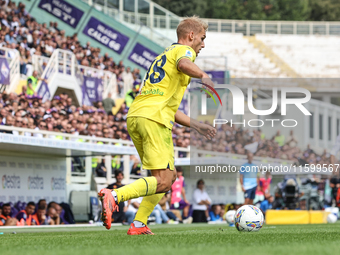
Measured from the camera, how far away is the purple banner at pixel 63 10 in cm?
2723

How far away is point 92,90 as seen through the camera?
74.5ft

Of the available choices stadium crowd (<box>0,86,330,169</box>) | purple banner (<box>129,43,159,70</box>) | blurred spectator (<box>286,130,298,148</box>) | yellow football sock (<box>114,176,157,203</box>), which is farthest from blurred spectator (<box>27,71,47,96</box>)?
yellow football sock (<box>114,176,157,203</box>)

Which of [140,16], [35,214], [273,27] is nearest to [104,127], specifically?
[35,214]

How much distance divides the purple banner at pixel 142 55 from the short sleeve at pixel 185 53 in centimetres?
2373

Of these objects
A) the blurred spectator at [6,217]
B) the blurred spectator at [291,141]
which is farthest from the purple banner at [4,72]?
the blurred spectator at [291,141]

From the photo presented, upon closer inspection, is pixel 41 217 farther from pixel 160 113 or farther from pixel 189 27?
pixel 189 27

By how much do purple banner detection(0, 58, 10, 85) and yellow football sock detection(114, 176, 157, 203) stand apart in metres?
12.3

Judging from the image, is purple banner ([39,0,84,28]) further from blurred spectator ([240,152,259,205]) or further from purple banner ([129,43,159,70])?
blurred spectator ([240,152,259,205])

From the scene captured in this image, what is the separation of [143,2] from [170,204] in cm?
1514

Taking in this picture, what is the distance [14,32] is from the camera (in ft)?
69.7

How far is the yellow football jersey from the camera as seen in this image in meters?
6.05

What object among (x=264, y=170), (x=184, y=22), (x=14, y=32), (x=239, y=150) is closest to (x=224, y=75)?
(x=239, y=150)

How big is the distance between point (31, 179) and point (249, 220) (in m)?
9.48

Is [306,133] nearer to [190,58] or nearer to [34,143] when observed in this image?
[34,143]
